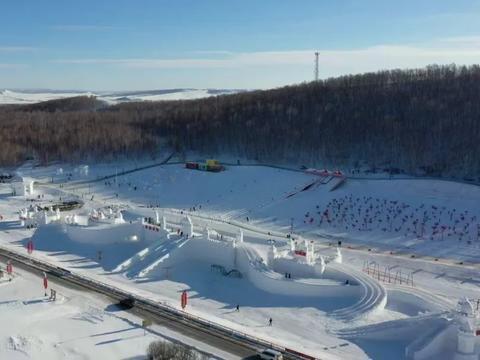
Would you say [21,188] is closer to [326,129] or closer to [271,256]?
[271,256]

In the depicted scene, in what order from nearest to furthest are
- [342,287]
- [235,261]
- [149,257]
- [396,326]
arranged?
[396,326]
[342,287]
[235,261]
[149,257]

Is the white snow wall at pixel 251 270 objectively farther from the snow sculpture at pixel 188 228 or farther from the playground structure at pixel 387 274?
the playground structure at pixel 387 274

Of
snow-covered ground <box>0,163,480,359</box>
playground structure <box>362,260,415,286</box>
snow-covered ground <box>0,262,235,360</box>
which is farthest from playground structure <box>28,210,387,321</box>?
snow-covered ground <box>0,262,235,360</box>

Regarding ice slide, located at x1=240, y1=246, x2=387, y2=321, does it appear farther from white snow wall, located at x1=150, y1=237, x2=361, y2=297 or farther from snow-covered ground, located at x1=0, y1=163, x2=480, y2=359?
snow-covered ground, located at x1=0, y1=163, x2=480, y2=359

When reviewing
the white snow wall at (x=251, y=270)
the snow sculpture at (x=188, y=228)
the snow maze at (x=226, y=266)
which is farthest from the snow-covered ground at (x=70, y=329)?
the snow sculpture at (x=188, y=228)

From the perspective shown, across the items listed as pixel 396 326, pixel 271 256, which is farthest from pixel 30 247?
pixel 396 326
